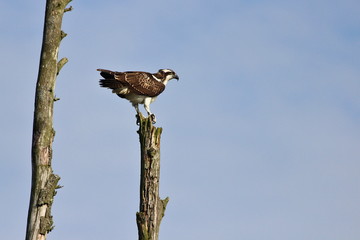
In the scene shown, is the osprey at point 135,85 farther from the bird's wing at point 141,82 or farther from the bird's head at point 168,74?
the bird's head at point 168,74

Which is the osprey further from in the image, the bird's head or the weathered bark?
the weathered bark

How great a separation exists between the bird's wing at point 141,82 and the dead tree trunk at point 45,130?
3.74m

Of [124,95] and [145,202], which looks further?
[124,95]

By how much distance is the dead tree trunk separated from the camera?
10727 mm

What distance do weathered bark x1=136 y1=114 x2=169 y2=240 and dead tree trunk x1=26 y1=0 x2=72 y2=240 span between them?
5.41ft

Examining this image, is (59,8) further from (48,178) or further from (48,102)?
(48,178)

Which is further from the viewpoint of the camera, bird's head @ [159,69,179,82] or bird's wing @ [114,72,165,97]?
bird's head @ [159,69,179,82]

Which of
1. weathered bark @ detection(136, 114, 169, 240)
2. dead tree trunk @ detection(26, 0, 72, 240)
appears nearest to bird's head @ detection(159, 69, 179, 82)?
dead tree trunk @ detection(26, 0, 72, 240)

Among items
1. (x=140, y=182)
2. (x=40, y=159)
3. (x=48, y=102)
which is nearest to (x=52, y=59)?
(x=48, y=102)

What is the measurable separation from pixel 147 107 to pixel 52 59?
4711 millimetres

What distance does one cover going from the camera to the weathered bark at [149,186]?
34.1 ft

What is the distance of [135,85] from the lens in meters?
15.4

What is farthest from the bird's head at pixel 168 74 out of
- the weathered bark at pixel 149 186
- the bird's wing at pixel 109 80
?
the weathered bark at pixel 149 186

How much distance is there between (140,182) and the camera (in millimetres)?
10695
